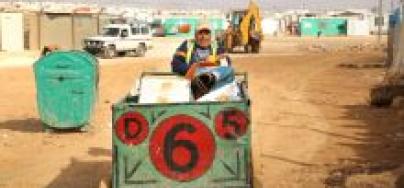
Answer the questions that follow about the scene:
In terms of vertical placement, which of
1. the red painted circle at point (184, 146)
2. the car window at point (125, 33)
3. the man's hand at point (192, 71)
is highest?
the car window at point (125, 33)

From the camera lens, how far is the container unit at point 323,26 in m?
89.4

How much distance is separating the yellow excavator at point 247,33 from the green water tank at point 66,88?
1126 inches

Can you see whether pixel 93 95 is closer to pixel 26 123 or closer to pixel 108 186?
pixel 26 123

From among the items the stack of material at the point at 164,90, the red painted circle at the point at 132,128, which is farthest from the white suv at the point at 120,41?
the red painted circle at the point at 132,128

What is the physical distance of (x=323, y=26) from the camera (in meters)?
89.8

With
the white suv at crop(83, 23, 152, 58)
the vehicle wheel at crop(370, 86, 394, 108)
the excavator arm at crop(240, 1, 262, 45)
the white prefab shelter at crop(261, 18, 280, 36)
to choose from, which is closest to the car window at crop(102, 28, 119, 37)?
the white suv at crop(83, 23, 152, 58)

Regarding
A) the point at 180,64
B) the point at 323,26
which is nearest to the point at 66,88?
the point at 180,64

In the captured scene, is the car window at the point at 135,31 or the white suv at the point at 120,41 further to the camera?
the car window at the point at 135,31

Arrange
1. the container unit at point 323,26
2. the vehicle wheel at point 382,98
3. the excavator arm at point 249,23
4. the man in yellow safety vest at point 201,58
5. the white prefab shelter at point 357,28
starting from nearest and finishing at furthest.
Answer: the man in yellow safety vest at point 201,58 < the vehicle wheel at point 382,98 < the excavator arm at point 249,23 < the container unit at point 323,26 < the white prefab shelter at point 357,28

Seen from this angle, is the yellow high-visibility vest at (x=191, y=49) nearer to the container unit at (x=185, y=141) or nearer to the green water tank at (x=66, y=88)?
the container unit at (x=185, y=141)

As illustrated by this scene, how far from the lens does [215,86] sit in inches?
287

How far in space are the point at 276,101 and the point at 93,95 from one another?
5.77 m

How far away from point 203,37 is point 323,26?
8310 cm

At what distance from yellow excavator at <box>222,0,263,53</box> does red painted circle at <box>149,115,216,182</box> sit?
1357 inches
